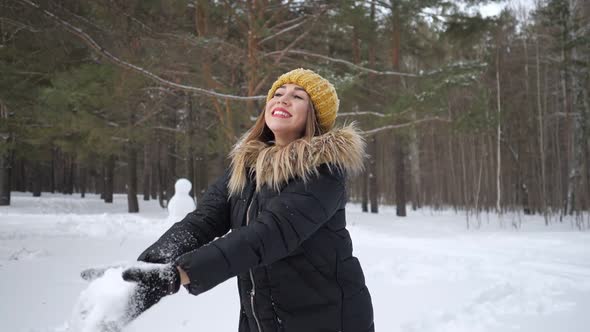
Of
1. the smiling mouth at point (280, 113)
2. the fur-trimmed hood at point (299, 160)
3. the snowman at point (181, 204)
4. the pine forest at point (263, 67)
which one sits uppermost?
the pine forest at point (263, 67)

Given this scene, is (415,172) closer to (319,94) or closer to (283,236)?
(319,94)

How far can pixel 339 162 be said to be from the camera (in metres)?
1.47

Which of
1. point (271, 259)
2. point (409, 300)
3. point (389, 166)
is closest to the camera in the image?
point (271, 259)

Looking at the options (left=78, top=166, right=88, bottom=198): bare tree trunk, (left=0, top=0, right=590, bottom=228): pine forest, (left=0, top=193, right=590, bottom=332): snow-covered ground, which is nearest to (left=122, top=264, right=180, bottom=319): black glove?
(left=0, top=193, right=590, bottom=332): snow-covered ground

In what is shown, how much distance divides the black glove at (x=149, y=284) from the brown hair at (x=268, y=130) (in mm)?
A: 781

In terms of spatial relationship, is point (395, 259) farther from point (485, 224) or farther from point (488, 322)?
point (485, 224)

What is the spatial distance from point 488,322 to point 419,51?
43.6ft

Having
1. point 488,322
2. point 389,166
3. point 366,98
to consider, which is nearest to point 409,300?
point 488,322

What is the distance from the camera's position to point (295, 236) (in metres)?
1.24

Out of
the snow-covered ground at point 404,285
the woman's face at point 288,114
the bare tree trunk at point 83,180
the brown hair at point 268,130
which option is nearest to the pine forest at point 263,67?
the snow-covered ground at point 404,285

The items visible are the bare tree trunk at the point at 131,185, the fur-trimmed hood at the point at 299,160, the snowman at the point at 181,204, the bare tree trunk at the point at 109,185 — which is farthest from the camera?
the bare tree trunk at the point at 109,185

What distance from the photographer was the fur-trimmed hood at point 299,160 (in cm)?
142

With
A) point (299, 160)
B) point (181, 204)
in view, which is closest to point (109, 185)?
point (181, 204)

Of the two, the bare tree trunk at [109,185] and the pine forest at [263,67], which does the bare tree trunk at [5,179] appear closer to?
the pine forest at [263,67]
